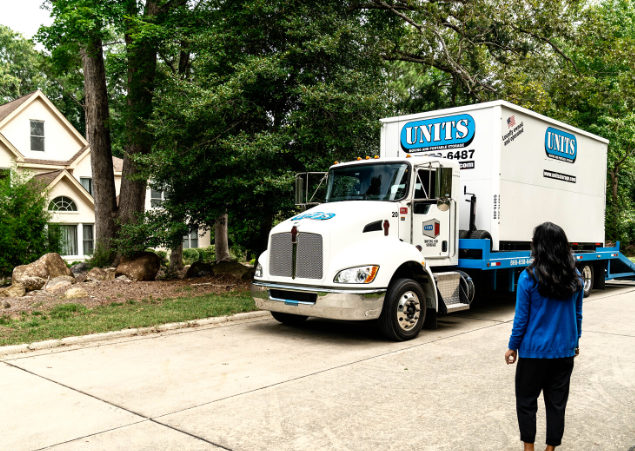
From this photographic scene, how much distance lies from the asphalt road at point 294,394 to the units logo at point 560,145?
4.08 m

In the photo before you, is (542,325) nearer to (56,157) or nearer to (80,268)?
(80,268)

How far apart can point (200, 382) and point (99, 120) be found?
1328 cm

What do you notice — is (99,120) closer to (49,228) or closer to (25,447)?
(49,228)

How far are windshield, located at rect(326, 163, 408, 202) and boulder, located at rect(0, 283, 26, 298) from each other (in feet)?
25.6

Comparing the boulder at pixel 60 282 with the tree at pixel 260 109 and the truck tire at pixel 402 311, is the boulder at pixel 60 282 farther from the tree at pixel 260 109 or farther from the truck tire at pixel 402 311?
the truck tire at pixel 402 311

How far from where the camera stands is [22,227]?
15.1 meters

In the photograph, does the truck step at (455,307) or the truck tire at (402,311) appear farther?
the truck step at (455,307)

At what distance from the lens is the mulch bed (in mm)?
10805

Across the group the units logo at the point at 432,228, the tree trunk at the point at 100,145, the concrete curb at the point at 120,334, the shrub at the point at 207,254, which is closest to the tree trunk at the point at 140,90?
the tree trunk at the point at 100,145

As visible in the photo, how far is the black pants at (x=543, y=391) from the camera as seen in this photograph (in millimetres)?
3855

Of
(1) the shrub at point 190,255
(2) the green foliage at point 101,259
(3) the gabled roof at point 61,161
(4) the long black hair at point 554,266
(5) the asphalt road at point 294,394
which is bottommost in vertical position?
(1) the shrub at point 190,255

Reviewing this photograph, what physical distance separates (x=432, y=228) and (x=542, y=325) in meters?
5.26

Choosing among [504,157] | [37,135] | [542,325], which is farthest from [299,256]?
[37,135]

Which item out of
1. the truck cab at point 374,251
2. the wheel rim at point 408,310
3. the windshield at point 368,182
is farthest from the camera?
the windshield at point 368,182
